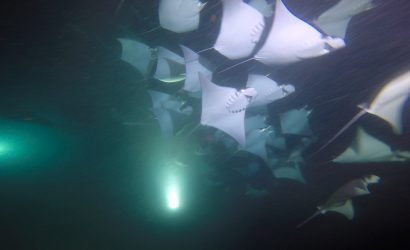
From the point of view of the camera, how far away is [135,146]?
18.1ft

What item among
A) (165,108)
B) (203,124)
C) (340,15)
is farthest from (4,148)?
(340,15)

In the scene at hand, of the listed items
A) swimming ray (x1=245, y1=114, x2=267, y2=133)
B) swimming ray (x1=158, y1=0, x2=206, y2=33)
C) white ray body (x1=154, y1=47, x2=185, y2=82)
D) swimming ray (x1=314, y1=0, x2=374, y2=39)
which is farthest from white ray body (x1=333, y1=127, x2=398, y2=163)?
swimming ray (x1=158, y1=0, x2=206, y2=33)

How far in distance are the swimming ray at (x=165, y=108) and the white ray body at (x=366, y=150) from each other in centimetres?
280

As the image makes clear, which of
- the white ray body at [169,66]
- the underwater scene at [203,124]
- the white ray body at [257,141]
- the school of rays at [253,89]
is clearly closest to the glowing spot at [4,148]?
the underwater scene at [203,124]

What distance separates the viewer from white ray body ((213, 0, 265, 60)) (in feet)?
9.48

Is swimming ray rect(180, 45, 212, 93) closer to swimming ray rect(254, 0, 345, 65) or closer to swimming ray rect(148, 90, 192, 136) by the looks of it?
swimming ray rect(148, 90, 192, 136)

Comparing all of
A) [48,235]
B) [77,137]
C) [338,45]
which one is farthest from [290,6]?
[48,235]

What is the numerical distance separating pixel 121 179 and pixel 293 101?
4357 mm

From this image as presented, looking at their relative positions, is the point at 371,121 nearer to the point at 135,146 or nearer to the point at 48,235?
the point at 135,146

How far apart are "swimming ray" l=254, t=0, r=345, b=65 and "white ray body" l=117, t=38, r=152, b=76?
1528 millimetres

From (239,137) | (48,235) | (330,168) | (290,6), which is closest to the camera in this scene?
(290,6)

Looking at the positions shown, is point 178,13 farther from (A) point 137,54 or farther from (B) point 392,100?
(B) point 392,100

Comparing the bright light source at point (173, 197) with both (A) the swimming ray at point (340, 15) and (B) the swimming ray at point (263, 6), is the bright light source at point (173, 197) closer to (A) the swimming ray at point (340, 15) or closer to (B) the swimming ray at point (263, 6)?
(B) the swimming ray at point (263, 6)

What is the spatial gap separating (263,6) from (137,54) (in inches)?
67.1
